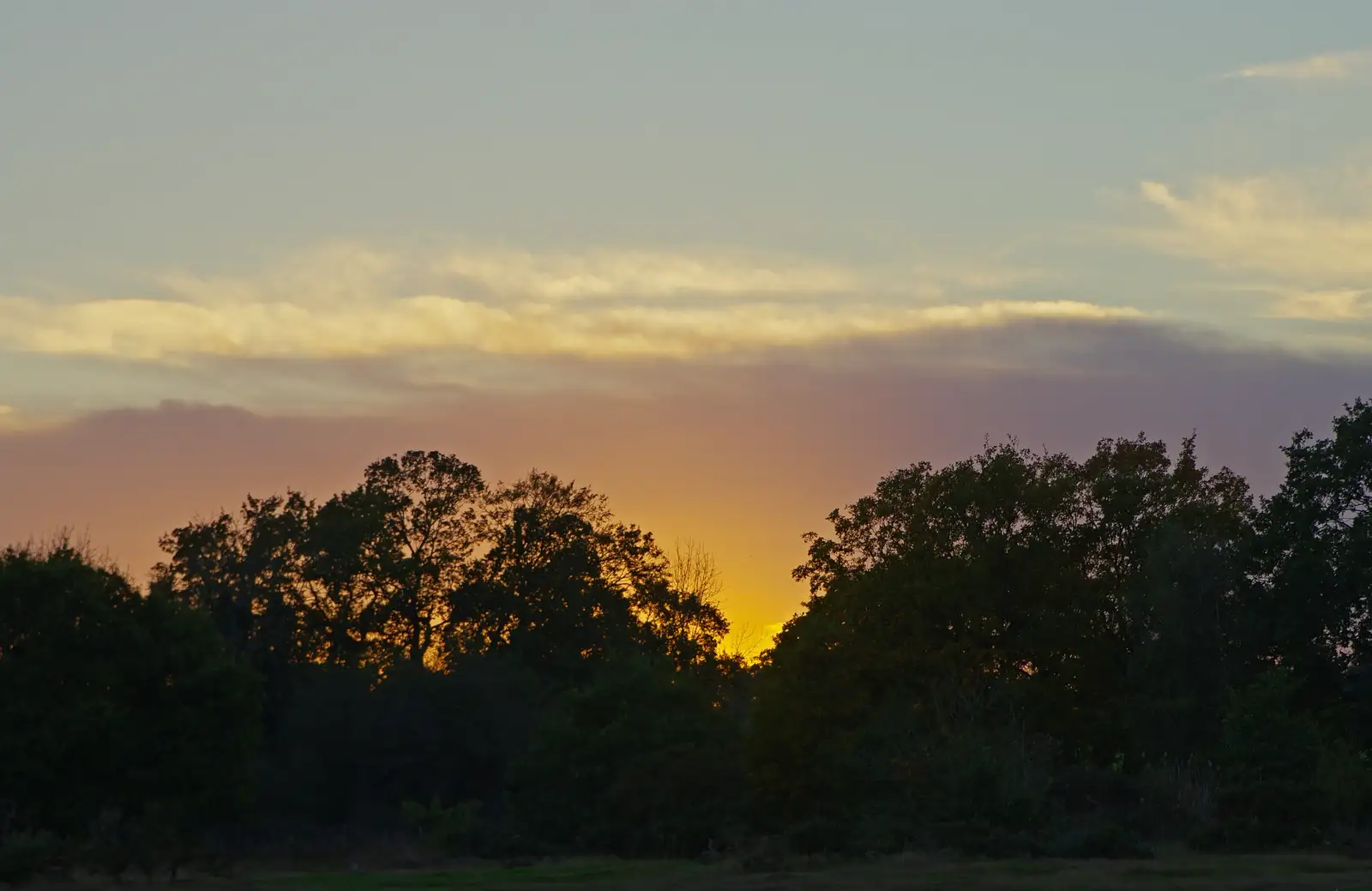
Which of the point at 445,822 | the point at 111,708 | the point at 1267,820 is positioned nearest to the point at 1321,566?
the point at 1267,820

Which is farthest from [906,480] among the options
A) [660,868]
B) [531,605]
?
[660,868]

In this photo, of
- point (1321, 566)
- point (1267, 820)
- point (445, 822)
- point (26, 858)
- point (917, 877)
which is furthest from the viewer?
point (1321, 566)

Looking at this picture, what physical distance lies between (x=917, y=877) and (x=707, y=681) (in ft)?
162

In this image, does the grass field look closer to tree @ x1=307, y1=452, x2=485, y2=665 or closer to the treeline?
the treeline

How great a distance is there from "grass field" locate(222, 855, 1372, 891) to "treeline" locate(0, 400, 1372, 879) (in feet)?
8.15

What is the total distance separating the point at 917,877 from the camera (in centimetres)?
3212

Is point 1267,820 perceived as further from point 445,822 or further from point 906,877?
point 445,822

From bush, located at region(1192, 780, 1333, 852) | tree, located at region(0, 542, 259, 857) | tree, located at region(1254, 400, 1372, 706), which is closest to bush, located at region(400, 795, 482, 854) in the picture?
tree, located at region(0, 542, 259, 857)

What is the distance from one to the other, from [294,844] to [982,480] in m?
31.7

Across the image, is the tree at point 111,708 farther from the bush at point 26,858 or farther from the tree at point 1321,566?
the tree at point 1321,566

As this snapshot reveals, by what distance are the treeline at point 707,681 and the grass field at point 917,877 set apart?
248 cm

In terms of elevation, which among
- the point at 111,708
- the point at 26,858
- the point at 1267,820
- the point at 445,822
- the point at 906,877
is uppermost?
the point at 111,708

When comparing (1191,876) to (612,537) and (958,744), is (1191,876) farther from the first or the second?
(612,537)

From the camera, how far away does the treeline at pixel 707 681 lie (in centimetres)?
4716
